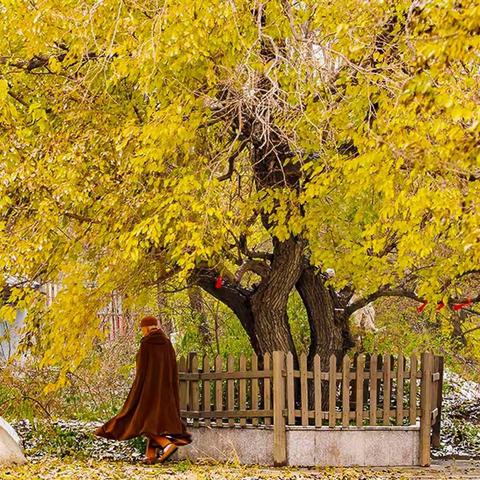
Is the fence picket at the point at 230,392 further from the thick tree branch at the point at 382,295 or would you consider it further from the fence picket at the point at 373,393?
the thick tree branch at the point at 382,295

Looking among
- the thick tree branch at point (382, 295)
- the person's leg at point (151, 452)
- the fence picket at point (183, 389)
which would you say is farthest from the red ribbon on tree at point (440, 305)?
the person's leg at point (151, 452)

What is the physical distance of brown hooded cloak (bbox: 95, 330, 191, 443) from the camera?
47.1ft

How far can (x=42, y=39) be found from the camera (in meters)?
13.3

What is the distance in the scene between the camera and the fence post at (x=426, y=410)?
14.7 m

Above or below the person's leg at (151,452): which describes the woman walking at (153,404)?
above

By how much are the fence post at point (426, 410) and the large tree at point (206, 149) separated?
97 cm

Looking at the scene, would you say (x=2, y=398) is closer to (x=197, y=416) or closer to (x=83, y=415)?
(x=83, y=415)

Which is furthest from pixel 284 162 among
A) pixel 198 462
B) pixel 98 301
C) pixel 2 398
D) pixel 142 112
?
pixel 2 398

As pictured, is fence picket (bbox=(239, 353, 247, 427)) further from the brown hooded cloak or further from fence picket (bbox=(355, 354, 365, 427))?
fence picket (bbox=(355, 354, 365, 427))

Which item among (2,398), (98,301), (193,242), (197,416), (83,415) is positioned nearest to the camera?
(193,242)

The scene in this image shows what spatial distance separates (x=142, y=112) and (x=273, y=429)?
4.46m

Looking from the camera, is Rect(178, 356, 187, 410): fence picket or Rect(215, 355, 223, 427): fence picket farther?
Rect(178, 356, 187, 410): fence picket

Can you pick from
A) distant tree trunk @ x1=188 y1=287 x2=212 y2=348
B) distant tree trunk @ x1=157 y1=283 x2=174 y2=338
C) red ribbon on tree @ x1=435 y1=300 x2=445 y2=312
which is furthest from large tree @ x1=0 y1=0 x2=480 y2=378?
distant tree trunk @ x1=157 y1=283 x2=174 y2=338

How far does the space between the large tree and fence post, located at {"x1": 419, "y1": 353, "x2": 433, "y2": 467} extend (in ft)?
3.18
